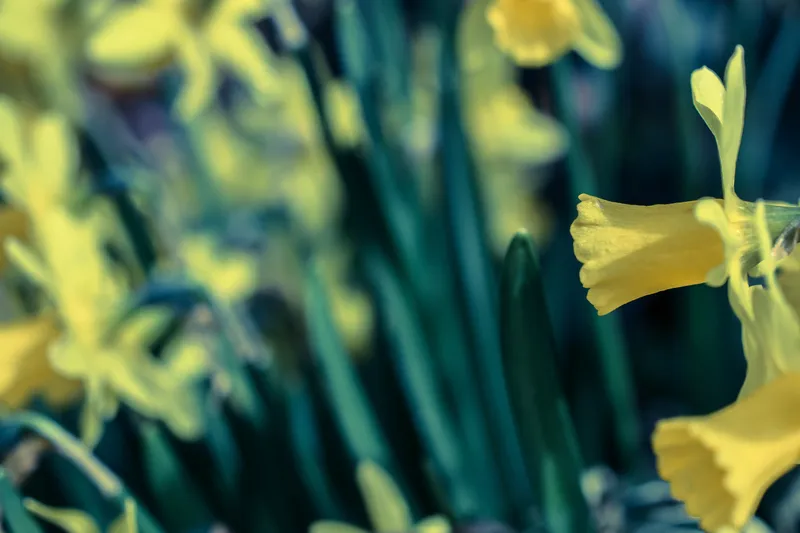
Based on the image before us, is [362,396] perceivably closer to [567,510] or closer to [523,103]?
[567,510]

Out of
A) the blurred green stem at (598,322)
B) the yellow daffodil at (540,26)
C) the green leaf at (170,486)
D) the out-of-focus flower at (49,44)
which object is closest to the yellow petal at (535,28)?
the yellow daffodil at (540,26)

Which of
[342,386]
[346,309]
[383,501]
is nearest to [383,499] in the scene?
[383,501]

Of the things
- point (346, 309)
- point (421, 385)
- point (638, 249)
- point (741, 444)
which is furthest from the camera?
point (346, 309)

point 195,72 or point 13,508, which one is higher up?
point 195,72

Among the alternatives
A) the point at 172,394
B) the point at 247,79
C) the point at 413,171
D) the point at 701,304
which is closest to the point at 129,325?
the point at 172,394

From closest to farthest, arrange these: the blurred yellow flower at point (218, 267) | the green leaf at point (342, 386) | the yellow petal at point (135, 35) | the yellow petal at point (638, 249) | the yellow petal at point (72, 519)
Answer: the yellow petal at point (638, 249), the yellow petal at point (72, 519), the green leaf at point (342, 386), the yellow petal at point (135, 35), the blurred yellow flower at point (218, 267)

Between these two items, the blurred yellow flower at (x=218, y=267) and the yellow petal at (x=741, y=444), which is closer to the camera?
the yellow petal at (x=741, y=444)

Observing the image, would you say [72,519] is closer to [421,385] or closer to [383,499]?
[383,499]

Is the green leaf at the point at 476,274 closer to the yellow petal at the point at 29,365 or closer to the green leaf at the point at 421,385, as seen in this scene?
the green leaf at the point at 421,385
